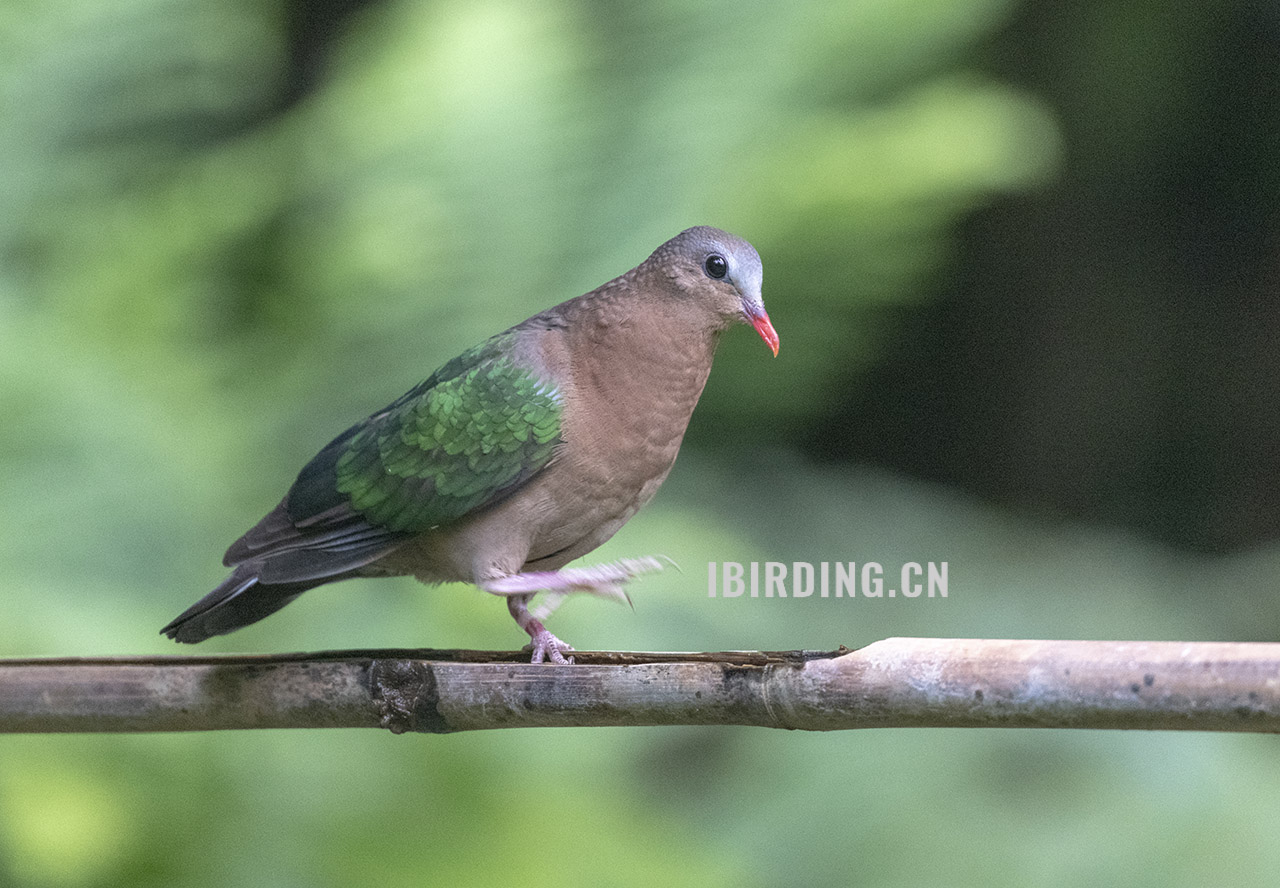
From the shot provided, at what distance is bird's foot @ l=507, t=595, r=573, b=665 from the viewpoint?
1.08 meters

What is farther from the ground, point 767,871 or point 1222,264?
point 1222,264

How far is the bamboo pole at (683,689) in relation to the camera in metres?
0.76

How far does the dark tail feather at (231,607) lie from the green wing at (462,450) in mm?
92

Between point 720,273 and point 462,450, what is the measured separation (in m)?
0.26

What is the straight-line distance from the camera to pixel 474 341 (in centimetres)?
191

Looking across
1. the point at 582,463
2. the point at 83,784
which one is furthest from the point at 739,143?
the point at 83,784

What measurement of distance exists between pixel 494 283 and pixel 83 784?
88cm

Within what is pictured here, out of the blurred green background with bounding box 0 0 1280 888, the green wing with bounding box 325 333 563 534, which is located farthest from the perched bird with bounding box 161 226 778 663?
the blurred green background with bounding box 0 0 1280 888

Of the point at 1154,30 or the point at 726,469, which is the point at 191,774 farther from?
the point at 1154,30

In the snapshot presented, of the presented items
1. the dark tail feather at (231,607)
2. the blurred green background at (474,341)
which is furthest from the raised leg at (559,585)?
the blurred green background at (474,341)

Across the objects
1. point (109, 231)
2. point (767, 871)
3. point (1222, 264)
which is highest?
point (109, 231)

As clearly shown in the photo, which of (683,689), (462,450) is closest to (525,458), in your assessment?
(462,450)

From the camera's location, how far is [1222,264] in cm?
264

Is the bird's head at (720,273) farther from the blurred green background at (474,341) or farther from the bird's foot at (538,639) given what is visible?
the blurred green background at (474,341)
